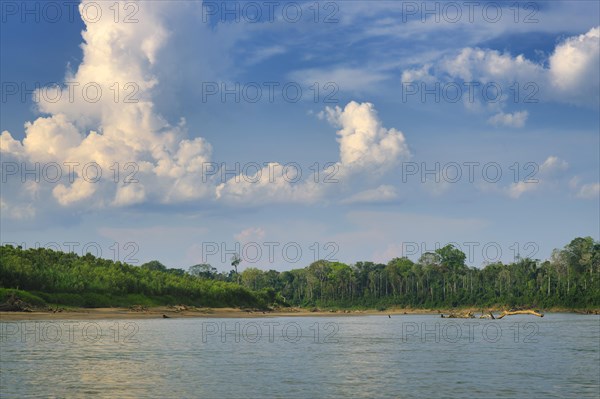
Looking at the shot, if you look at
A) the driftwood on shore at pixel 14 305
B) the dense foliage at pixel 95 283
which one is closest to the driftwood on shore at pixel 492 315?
the dense foliage at pixel 95 283

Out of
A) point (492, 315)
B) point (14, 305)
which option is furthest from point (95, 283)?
point (492, 315)

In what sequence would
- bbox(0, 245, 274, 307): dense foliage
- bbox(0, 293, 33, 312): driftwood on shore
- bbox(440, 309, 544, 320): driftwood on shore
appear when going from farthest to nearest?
bbox(0, 245, 274, 307): dense foliage, bbox(0, 293, 33, 312): driftwood on shore, bbox(440, 309, 544, 320): driftwood on shore

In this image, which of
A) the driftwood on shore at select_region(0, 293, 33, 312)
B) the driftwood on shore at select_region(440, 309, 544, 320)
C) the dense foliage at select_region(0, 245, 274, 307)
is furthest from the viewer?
the dense foliage at select_region(0, 245, 274, 307)

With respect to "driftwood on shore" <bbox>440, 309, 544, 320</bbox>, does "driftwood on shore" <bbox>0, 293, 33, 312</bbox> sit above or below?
above

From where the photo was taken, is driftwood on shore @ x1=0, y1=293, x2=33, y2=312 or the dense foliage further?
the dense foliage

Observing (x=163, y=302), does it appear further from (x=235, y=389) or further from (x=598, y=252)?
(x=598, y=252)

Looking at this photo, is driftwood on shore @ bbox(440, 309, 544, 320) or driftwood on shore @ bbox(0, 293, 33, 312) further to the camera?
driftwood on shore @ bbox(0, 293, 33, 312)

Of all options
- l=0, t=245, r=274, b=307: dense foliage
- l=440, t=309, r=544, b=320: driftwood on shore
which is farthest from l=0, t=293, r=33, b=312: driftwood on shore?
l=440, t=309, r=544, b=320: driftwood on shore

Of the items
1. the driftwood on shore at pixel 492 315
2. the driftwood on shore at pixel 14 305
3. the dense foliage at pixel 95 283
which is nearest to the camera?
the driftwood on shore at pixel 492 315

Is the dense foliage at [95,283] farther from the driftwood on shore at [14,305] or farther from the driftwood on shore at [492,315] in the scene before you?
the driftwood on shore at [492,315]

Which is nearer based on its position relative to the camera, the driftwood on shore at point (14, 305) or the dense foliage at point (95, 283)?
the driftwood on shore at point (14, 305)

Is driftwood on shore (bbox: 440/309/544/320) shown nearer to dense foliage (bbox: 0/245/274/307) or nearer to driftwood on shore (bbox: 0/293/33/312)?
dense foliage (bbox: 0/245/274/307)

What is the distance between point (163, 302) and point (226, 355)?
93369 mm

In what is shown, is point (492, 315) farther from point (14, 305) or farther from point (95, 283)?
point (14, 305)
